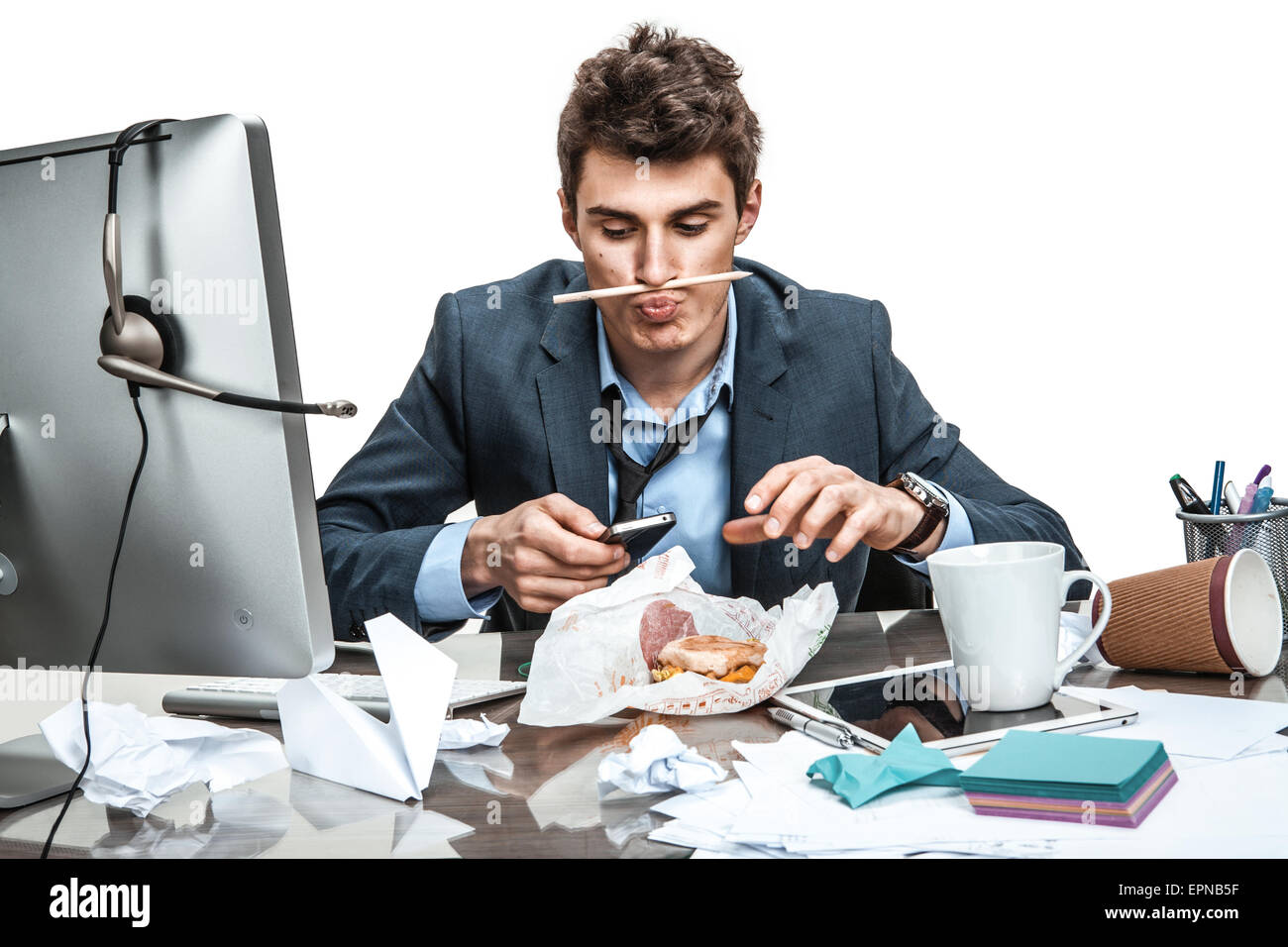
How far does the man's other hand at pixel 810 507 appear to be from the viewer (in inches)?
43.8

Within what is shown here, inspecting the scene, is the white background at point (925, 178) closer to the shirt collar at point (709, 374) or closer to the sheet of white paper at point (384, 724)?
the shirt collar at point (709, 374)

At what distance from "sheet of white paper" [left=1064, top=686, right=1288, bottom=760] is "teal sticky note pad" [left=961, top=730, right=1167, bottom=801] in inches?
3.7

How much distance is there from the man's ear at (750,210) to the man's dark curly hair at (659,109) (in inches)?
1.3

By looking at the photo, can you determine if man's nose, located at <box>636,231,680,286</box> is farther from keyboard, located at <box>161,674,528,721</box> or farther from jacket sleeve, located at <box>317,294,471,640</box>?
keyboard, located at <box>161,674,528,721</box>

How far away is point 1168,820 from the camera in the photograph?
65 centimetres

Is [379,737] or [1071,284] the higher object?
[1071,284]

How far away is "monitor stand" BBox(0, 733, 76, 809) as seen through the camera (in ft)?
2.64

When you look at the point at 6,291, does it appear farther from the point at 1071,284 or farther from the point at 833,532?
the point at 1071,284

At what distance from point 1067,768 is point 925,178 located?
8.21 feet

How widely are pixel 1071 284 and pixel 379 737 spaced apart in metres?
2.59

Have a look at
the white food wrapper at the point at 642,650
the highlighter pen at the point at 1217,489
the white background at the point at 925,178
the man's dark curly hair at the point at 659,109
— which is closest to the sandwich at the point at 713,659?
the white food wrapper at the point at 642,650
